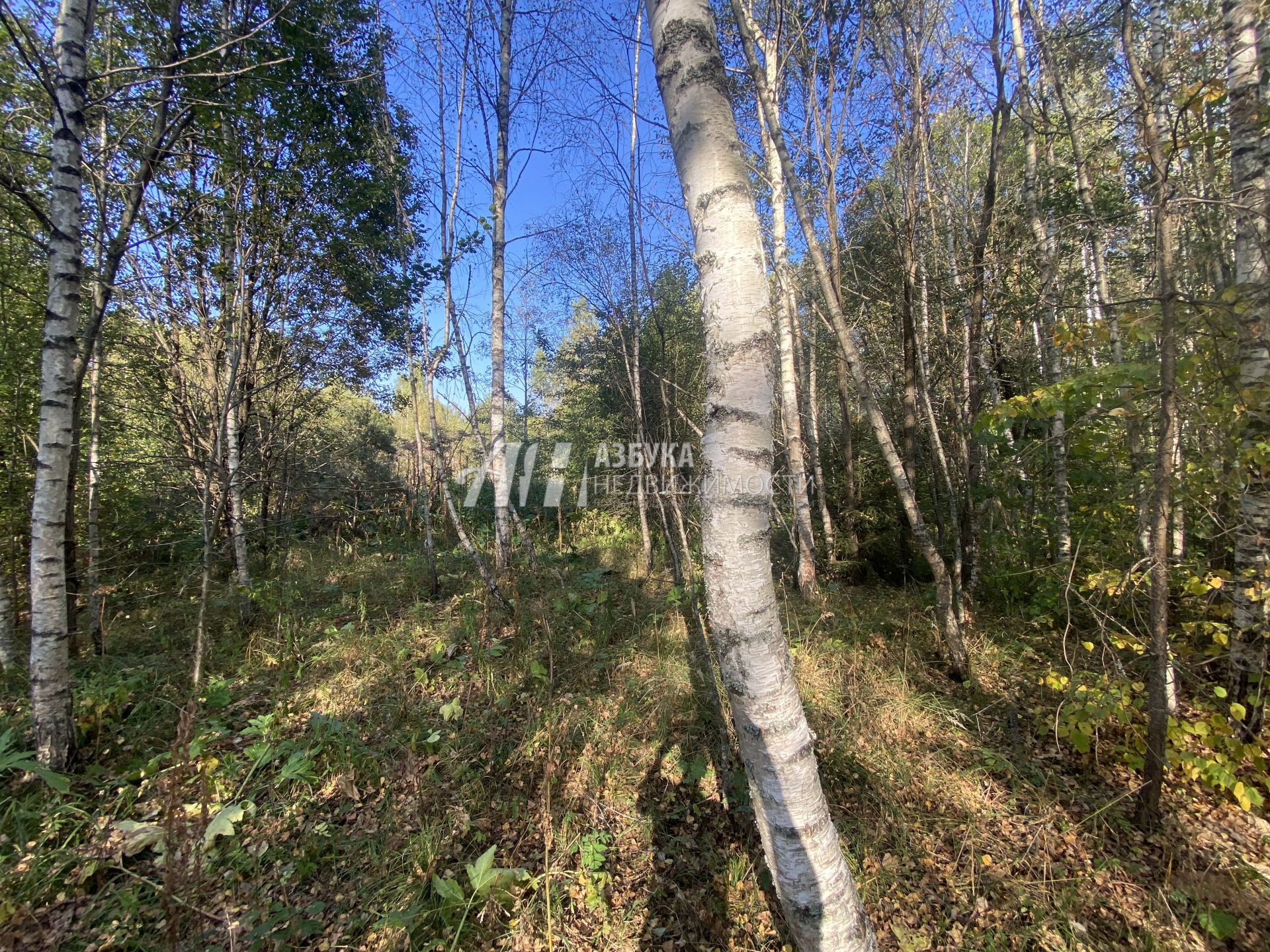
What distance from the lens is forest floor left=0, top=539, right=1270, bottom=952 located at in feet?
6.05

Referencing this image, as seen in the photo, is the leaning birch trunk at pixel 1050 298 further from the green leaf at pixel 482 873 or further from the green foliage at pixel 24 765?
the green foliage at pixel 24 765

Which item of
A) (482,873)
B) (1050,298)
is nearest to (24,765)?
(482,873)

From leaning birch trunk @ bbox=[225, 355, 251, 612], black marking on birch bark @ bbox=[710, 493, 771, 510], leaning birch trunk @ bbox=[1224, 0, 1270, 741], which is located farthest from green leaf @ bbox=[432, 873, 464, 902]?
leaning birch trunk @ bbox=[1224, 0, 1270, 741]

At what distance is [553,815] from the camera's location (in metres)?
2.36

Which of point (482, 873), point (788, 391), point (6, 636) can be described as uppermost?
point (788, 391)

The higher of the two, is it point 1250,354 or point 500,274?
point 500,274

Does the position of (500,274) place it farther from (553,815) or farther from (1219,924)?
(1219,924)

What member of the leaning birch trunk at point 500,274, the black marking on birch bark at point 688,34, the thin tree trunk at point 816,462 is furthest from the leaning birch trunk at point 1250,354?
the leaning birch trunk at point 500,274

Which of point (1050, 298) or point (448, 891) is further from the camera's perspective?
point (1050, 298)

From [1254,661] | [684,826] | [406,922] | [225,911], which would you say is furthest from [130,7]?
[1254,661]

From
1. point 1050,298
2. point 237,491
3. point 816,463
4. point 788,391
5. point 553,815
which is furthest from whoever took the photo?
point 816,463

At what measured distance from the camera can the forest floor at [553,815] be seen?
184 centimetres

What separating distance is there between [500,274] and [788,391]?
3575 mm

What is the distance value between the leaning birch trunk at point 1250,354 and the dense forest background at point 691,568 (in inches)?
1.1
